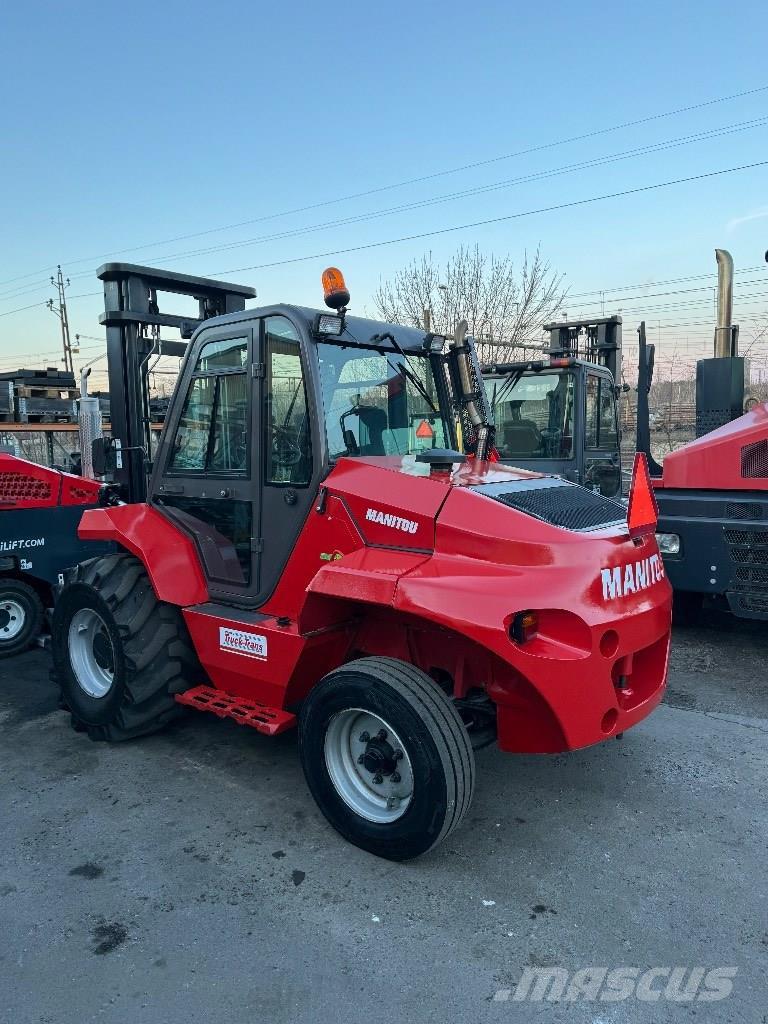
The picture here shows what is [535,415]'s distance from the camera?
820 cm

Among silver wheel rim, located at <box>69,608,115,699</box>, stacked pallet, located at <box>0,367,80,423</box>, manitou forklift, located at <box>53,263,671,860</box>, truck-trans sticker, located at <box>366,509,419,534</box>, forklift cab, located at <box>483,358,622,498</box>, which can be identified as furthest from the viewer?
stacked pallet, located at <box>0,367,80,423</box>

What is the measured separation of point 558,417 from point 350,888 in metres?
6.07

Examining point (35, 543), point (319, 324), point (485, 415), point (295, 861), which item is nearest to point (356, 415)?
point (319, 324)

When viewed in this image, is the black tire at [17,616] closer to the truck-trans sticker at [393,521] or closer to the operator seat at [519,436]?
the truck-trans sticker at [393,521]

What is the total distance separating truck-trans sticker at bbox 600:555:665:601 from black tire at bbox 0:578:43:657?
4.99m

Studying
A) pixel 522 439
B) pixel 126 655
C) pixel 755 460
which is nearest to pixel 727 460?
pixel 755 460

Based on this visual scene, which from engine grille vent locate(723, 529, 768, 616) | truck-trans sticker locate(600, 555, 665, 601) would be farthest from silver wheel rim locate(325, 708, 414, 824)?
engine grille vent locate(723, 529, 768, 616)

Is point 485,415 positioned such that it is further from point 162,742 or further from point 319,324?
point 162,742

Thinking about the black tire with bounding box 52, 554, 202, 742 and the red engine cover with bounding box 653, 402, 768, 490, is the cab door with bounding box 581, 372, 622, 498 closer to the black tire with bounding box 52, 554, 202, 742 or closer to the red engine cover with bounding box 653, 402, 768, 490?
the red engine cover with bounding box 653, 402, 768, 490

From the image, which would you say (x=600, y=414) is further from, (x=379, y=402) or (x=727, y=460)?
(x=379, y=402)

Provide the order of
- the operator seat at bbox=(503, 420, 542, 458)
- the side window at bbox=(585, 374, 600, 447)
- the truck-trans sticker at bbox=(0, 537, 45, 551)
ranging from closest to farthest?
the truck-trans sticker at bbox=(0, 537, 45, 551) < the side window at bbox=(585, 374, 600, 447) < the operator seat at bbox=(503, 420, 542, 458)

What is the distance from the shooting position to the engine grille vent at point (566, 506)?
124 inches

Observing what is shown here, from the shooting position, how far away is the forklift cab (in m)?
7.91

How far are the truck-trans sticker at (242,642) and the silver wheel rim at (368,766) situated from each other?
57 centimetres
